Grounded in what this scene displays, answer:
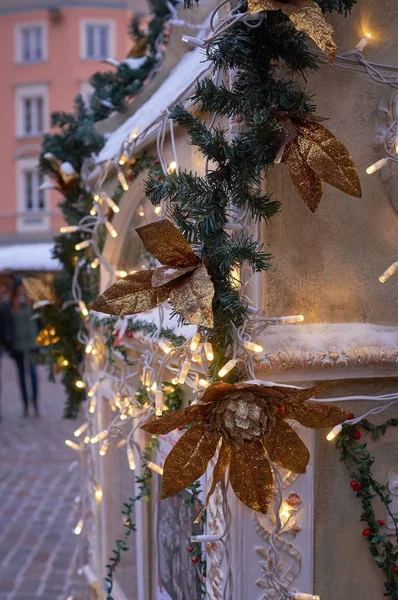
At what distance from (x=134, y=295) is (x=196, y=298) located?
0.77ft

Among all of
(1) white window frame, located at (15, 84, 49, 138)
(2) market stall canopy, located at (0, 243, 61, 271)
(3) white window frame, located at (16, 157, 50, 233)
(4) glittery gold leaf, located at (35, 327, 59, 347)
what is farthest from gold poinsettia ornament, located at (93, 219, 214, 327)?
(1) white window frame, located at (15, 84, 49, 138)

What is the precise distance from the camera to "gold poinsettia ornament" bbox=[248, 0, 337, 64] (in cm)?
187

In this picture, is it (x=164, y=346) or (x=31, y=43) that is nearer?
(x=164, y=346)

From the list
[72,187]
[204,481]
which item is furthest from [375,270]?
[72,187]

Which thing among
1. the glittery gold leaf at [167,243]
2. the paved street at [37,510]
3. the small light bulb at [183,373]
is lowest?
the paved street at [37,510]

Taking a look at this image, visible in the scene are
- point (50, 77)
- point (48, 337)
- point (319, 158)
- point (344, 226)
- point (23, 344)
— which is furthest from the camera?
point (50, 77)

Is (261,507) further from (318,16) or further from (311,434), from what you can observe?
(318,16)

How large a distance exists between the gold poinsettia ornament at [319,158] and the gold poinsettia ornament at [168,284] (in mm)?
378

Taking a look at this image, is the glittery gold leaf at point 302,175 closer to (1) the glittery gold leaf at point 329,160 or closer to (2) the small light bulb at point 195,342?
(1) the glittery gold leaf at point 329,160

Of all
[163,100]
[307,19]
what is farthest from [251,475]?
[163,100]

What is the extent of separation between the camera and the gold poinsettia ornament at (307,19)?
1867mm

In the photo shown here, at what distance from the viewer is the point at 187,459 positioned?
205 cm

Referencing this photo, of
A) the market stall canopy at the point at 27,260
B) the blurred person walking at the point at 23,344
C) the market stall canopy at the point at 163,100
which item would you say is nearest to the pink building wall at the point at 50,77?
the market stall canopy at the point at 27,260

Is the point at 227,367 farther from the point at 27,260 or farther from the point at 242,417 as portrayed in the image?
the point at 27,260
